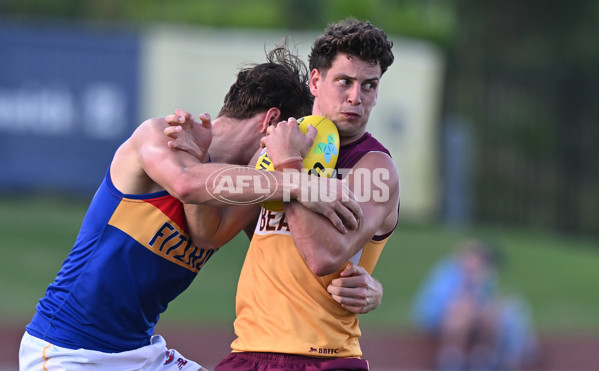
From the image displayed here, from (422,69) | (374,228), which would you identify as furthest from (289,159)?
(422,69)

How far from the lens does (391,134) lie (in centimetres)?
1647

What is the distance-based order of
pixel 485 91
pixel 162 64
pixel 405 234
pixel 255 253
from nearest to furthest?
pixel 255 253
pixel 162 64
pixel 405 234
pixel 485 91

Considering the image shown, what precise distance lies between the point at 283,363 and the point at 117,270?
37.4 inches

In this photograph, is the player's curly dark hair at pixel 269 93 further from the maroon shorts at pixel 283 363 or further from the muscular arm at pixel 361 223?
the maroon shorts at pixel 283 363

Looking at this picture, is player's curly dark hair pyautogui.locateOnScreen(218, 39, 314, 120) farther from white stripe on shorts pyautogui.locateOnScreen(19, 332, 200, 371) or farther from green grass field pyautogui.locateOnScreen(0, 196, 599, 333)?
green grass field pyautogui.locateOnScreen(0, 196, 599, 333)

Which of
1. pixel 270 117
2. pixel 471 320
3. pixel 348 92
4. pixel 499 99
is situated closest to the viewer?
pixel 348 92

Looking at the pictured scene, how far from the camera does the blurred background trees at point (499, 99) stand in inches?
746

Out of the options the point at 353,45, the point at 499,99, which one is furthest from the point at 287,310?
the point at 499,99

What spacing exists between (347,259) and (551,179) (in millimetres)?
16556

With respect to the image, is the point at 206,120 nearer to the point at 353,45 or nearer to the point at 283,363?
the point at 353,45

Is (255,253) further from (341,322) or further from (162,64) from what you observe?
(162,64)

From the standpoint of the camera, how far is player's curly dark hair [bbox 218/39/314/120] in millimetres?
4488

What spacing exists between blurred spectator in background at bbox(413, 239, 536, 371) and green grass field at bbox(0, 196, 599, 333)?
1188 mm

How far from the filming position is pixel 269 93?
4.48m
